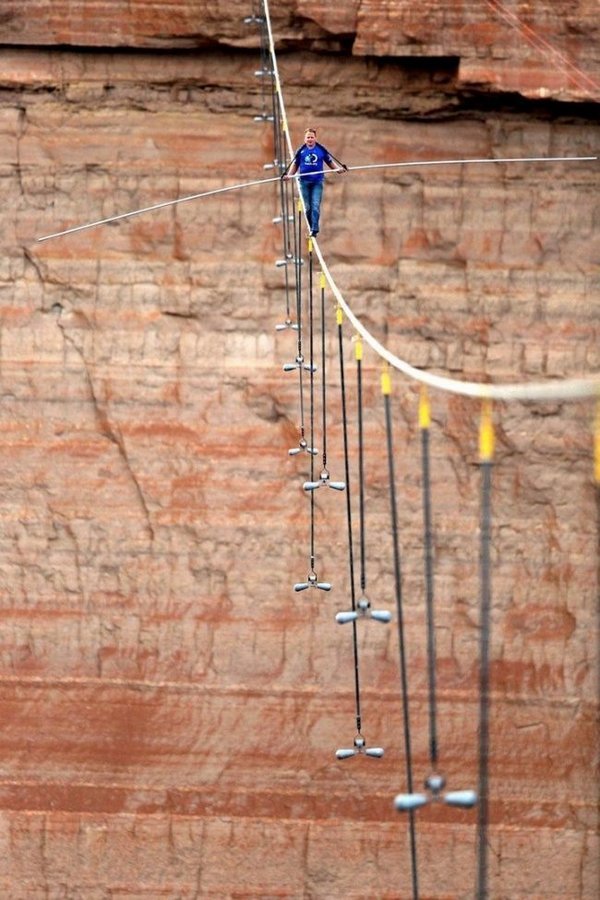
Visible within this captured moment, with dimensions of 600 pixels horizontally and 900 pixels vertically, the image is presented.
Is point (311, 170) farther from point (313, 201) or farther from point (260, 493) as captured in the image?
point (260, 493)

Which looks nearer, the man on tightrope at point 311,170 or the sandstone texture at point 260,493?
the man on tightrope at point 311,170

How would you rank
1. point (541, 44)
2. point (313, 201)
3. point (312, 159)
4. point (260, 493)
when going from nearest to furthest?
point (312, 159) → point (313, 201) → point (541, 44) → point (260, 493)

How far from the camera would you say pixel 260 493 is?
13.1m

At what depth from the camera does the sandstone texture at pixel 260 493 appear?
13.0 m

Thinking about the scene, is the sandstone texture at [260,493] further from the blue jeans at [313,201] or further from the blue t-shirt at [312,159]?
the blue t-shirt at [312,159]

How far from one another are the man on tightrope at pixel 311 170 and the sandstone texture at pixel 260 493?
114 inches

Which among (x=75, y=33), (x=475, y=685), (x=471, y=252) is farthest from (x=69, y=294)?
(x=475, y=685)

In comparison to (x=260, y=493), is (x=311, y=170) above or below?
above

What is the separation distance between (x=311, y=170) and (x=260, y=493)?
3715mm

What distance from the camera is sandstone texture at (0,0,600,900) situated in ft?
42.5

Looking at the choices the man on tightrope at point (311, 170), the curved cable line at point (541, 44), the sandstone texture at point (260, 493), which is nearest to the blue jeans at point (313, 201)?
the man on tightrope at point (311, 170)

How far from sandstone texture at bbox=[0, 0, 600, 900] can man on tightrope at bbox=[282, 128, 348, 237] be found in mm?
2889

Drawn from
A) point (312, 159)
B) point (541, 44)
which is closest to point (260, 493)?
point (541, 44)

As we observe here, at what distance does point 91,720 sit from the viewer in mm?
13031
